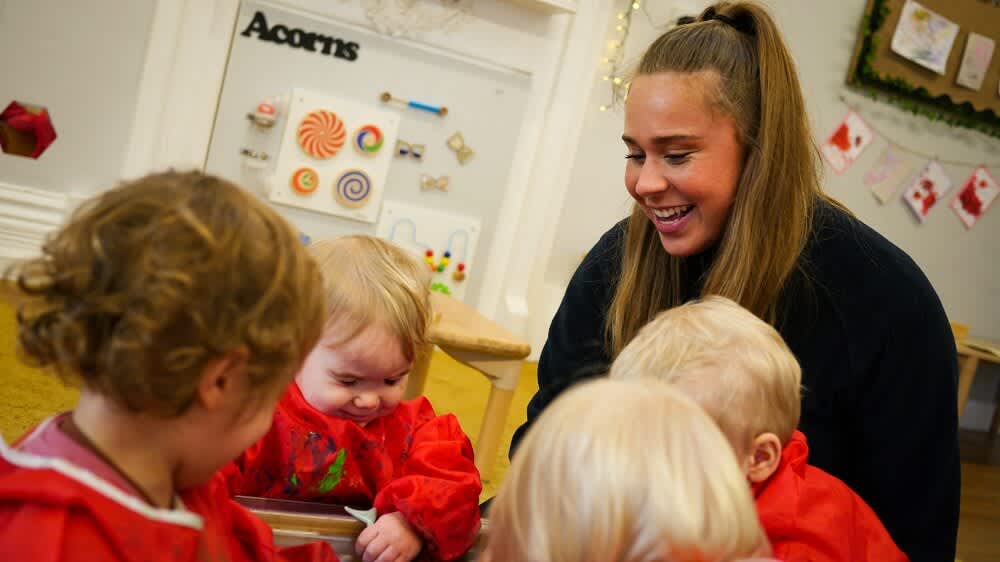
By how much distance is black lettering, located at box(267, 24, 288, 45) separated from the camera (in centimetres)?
344

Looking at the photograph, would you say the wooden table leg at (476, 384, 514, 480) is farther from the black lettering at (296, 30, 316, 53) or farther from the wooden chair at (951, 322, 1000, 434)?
the wooden chair at (951, 322, 1000, 434)

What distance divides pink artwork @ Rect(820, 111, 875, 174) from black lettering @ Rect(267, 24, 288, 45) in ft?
8.45

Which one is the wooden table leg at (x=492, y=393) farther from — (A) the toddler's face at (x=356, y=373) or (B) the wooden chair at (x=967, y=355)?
(B) the wooden chair at (x=967, y=355)

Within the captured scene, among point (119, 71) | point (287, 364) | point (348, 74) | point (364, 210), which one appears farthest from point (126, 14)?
point (287, 364)

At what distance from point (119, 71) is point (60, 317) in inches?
118

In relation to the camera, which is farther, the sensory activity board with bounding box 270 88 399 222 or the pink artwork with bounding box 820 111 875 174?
the pink artwork with bounding box 820 111 875 174

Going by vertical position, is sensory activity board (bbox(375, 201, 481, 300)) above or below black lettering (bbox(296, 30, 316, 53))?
below

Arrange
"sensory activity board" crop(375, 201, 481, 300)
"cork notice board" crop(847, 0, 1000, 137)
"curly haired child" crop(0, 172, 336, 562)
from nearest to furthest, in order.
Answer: "curly haired child" crop(0, 172, 336, 562)
"sensory activity board" crop(375, 201, 481, 300)
"cork notice board" crop(847, 0, 1000, 137)

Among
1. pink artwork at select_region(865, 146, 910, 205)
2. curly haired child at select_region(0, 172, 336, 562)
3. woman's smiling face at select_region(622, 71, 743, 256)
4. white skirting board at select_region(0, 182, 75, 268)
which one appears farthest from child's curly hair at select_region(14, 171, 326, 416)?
pink artwork at select_region(865, 146, 910, 205)

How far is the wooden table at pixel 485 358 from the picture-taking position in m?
2.33

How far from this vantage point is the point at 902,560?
111 centimetres

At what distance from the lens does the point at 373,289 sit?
3.62 feet

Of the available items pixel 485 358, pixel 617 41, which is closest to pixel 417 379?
pixel 485 358

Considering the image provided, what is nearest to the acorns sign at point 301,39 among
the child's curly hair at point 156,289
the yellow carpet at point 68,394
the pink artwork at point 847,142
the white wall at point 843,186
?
the white wall at point 843,186
